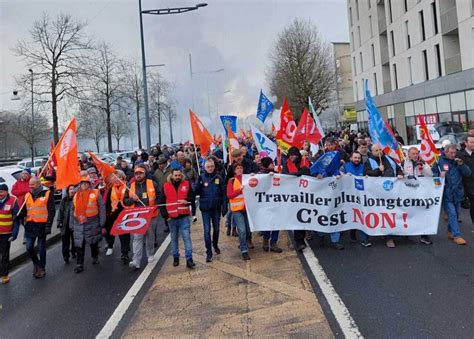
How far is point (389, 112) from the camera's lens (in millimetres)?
37156

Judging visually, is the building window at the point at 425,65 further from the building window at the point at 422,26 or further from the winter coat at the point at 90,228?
the winter coat at the point at 90,228

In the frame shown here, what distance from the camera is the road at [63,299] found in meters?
4.69

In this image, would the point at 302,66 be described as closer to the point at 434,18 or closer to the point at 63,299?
the point at 434,18

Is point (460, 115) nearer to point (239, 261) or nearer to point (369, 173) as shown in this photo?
point (369, 173)

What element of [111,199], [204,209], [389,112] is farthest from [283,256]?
[389,112]

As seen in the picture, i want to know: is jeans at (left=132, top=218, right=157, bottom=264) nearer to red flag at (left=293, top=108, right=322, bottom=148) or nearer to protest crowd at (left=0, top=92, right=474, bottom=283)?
protest crowd at (left=0, top=92, right=474, bottom=283)

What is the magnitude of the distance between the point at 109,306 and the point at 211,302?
1338 millimetres

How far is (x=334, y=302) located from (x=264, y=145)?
5.43m

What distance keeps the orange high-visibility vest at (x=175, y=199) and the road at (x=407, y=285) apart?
2373 millimetres

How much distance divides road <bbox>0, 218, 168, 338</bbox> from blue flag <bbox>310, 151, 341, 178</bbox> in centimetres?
332

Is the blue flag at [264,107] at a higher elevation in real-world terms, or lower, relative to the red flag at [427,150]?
higher

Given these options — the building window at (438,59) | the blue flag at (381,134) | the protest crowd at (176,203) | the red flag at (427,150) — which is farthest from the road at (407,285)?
the building window at (438,59)

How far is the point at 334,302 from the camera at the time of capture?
4785 mm

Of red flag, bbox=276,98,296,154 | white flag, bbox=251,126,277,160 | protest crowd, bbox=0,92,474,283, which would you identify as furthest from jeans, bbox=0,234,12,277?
red flag, bbox=276,98,296,154
